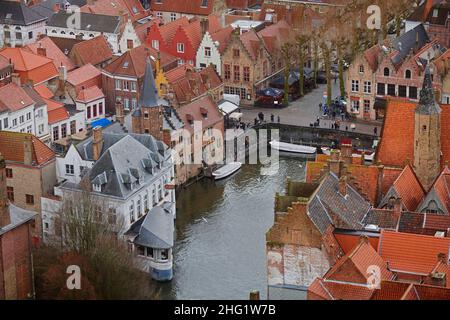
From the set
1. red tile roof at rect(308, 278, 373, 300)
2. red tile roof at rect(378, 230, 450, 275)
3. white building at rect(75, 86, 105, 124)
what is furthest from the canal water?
white building at rect(75, 86, 105, 124)

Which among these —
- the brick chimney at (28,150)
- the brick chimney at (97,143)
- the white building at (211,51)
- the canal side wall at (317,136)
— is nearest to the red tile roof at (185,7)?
the white building at (211,51)

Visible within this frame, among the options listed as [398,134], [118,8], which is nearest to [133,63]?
[118,8]

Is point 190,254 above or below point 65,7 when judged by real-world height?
below

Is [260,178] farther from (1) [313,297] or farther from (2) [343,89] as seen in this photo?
(1) [313,297]

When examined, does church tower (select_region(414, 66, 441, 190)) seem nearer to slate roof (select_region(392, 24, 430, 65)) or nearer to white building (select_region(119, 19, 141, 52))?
slate roof (select_region(392, 24, 430, 65))

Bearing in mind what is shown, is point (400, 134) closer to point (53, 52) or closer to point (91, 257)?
point (91, 257)

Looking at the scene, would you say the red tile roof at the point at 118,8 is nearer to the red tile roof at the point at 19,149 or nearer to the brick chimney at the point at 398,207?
the red tile roof at the point at 19,149
